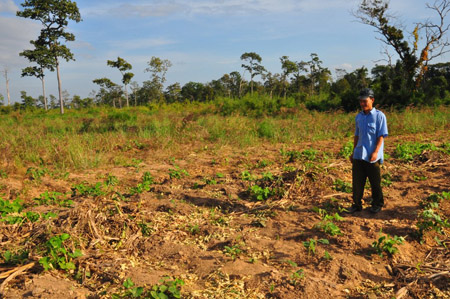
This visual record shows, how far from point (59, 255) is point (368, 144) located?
11.9 ft

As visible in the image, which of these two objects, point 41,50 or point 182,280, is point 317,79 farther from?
point 182,280

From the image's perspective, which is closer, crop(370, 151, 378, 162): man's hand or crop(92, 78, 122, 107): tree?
crop(370, 151, 378, 162): man's hand

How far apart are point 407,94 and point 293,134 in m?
9.85

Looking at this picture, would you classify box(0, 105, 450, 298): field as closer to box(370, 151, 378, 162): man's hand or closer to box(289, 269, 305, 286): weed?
box(289, 269, 305, 286): weed

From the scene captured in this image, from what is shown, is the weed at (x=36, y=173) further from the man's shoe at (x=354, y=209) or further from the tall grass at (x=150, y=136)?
the man's shoe at (x=354, y=209)

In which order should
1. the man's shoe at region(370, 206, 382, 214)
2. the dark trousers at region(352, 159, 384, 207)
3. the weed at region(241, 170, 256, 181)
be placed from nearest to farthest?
the dark trousers at region(352, 159, 384, 207) → the man's shoe at region(370, 206, 382, 214) → the weed at region(241, 170, 256, 181)

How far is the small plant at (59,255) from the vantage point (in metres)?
3.10

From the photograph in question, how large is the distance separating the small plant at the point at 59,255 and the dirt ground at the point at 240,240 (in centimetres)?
7

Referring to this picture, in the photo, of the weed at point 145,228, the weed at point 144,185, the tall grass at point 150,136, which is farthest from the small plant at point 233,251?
the tall grass at point 150,136

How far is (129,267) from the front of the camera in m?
3.23

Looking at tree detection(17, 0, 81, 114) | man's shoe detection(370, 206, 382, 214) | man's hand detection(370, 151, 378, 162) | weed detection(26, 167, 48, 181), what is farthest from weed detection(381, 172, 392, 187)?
tree detection(17, 0, 81, 114)

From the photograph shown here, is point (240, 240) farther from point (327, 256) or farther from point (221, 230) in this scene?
point (327, 256)

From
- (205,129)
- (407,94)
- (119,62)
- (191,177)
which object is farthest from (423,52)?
(119,62)

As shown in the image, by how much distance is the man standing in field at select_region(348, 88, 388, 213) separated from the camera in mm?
4020
